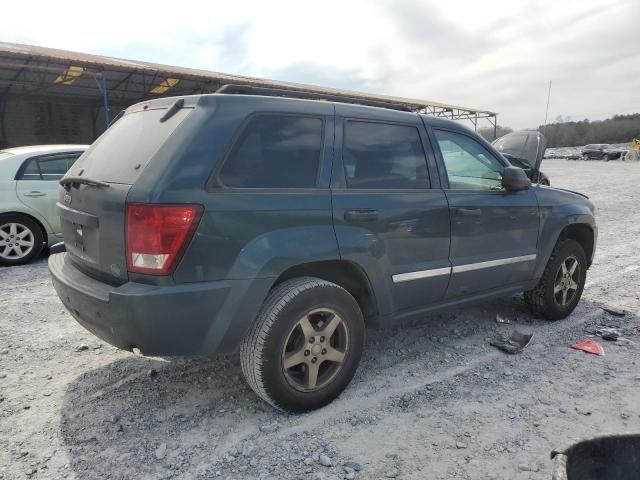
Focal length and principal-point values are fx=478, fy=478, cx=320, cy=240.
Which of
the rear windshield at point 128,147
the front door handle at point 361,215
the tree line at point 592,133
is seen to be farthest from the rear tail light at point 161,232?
the tree line at point 592,133

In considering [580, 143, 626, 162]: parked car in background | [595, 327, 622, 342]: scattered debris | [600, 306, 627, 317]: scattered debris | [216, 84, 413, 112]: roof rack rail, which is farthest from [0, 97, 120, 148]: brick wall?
[580, 143, 626, 162]: parked car in background

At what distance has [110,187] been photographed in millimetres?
2572

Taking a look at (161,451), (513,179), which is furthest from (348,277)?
(513,179)

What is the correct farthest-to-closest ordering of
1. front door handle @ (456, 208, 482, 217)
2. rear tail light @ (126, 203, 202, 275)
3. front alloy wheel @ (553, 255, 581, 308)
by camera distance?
1. front alloy wheel @ (553, 255, 581, 308)
2. front door handle @ (456, 208, 482, 217)
3. rear tail light @ (126, 203, 202, 275)

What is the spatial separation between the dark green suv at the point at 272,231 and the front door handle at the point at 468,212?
1 centimetres

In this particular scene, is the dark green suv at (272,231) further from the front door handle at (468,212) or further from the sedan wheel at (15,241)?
the sedan wheel at (15,241)

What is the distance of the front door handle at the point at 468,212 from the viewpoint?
136 inches

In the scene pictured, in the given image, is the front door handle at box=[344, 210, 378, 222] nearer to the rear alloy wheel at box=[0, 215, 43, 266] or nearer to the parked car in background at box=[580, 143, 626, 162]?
the rear alloy wheel at box=[0, 215, 43, 266]

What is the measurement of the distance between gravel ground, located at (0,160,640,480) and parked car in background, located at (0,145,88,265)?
2.36m

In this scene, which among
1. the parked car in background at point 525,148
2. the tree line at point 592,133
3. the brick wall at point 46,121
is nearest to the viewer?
the parked car in background at point 525,148

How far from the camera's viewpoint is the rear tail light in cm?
235

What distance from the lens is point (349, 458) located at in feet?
8.03

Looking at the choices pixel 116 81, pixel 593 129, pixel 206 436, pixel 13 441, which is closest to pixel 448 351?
pixel 206 436

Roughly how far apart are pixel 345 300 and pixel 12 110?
2352 cm
